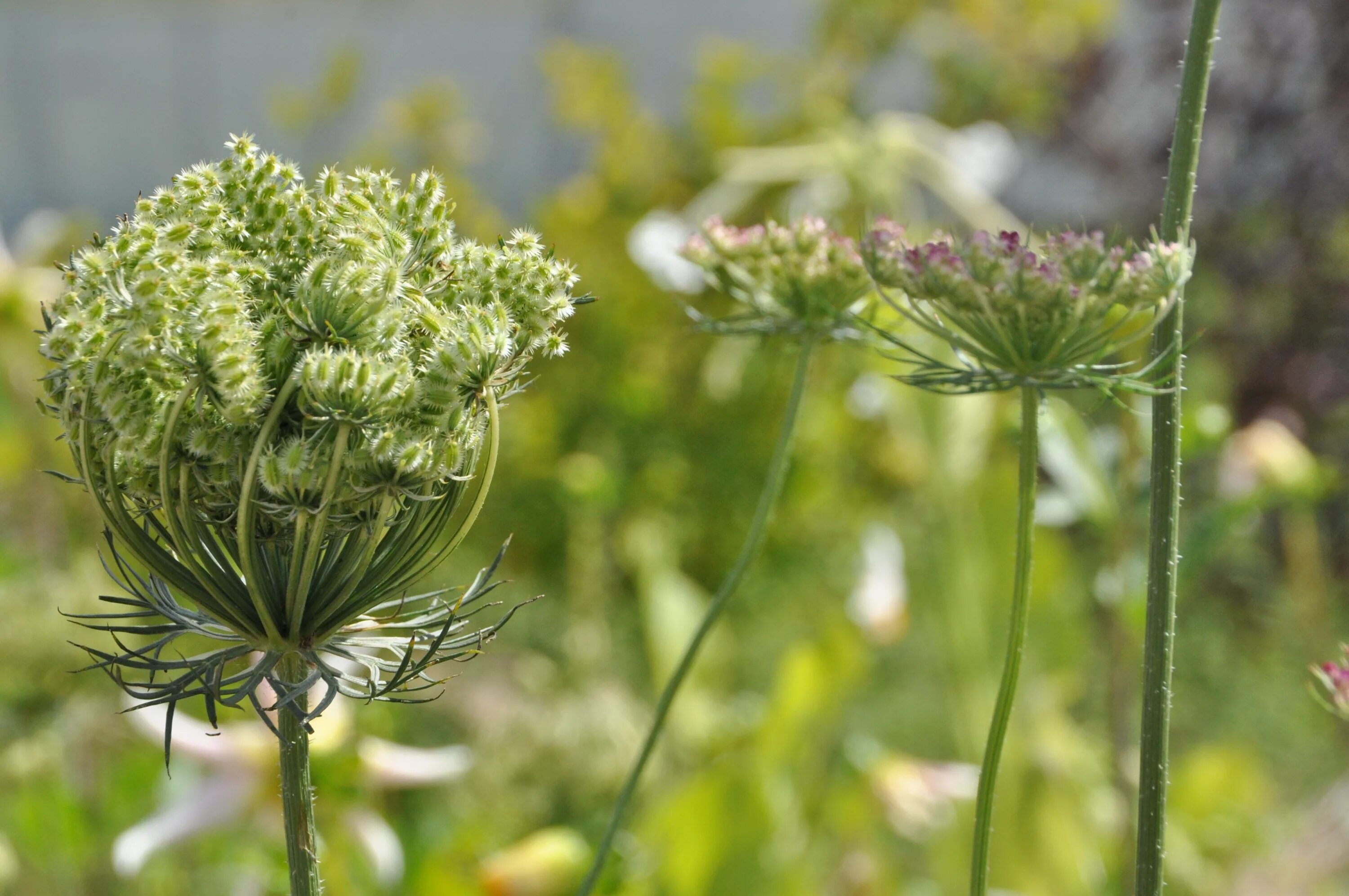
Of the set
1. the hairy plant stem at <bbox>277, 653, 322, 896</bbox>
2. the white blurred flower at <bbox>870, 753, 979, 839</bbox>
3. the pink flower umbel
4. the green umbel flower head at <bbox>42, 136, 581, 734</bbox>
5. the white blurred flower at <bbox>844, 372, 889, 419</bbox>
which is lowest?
the white blurred flower at <bbox>870, 753, 979, 839</bbox>

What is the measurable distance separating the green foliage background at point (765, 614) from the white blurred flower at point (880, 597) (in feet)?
0.21

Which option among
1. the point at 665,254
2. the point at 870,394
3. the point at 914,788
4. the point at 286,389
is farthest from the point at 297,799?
the point at 870,394

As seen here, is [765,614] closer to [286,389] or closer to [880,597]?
[880,597]

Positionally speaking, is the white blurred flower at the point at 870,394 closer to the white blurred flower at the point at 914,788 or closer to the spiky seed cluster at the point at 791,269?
the white blurred flower at the point at 914,788

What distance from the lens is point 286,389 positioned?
0.29 m

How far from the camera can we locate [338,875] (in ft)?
2.97

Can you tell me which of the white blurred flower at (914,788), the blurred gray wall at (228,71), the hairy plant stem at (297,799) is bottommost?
the white blurred flower at (914,788)

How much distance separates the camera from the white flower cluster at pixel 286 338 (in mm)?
296

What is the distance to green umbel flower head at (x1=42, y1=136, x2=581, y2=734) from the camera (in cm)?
30

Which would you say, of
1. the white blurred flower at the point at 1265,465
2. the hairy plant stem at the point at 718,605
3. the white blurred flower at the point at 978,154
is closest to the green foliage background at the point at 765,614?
the white blurred flower at the point at 1265,465

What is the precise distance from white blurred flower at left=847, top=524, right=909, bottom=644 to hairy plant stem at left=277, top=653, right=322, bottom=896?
842mm

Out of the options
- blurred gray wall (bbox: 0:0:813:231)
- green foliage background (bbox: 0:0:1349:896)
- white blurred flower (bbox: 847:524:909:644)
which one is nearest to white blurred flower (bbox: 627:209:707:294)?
green foliage background (bbox: 0:0:1349:896)

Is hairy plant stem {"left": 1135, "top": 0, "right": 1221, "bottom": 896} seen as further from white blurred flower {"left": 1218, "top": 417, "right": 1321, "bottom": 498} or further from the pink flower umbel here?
white blurred flower {"left": 1218, "top": 417, "right": 1321, "bottom": 498}

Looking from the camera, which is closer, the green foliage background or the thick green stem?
the thick green stem
